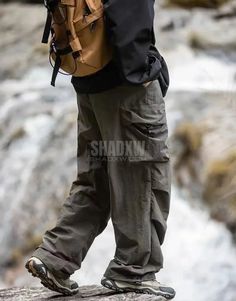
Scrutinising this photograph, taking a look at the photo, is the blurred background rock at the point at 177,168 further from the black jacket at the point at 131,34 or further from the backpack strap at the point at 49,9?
the backpack strap at the point at 49,9

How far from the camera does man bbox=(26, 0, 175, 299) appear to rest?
2.64 m

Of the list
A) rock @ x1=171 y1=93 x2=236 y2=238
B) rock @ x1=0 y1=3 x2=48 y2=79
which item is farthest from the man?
rock @ x1=0 y1=3 x2=48 y2=79

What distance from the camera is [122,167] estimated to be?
283 cm

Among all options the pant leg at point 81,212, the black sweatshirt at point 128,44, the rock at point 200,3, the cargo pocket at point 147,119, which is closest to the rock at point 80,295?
the pant leg at point 81,212

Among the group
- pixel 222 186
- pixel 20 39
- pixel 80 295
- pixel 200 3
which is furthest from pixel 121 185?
pixel 200 3

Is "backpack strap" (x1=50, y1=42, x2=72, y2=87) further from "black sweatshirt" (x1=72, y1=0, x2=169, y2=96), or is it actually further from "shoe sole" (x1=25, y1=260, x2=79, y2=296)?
"shoe sole" (x1=25, y1=260, x2=79, y2=296)

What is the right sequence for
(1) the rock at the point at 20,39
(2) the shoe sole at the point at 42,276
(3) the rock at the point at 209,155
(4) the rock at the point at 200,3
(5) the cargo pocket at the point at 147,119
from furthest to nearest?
(4) the rock at the point at 200,3 < (1) the rock at the point at 20,39 < (3) the rock at the point at 209,155 < (2) the shoe sole at the point at 42,276 < (5) the cargo pocket at the point at 147,119

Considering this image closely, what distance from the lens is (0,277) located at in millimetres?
5996

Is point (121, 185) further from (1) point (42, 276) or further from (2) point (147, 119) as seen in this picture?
(1) point (42, 276)

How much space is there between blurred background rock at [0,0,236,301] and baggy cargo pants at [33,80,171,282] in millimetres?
1174

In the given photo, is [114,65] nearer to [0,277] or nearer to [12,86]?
[0,277]

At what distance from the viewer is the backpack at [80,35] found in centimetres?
260

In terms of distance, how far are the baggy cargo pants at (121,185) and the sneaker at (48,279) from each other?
3 cm

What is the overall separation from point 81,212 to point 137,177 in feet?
1.04
